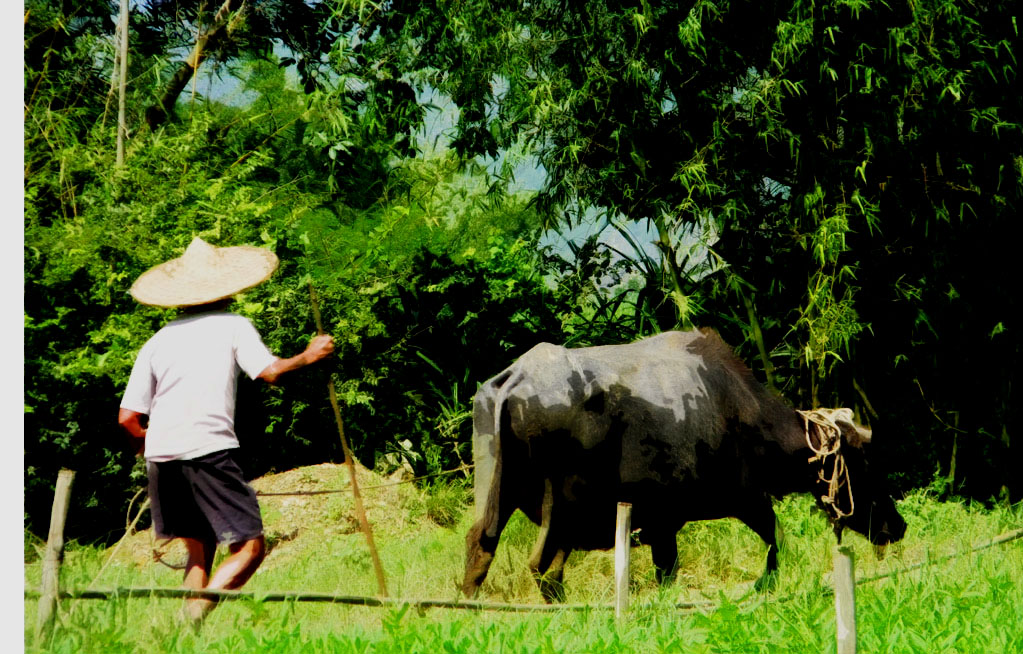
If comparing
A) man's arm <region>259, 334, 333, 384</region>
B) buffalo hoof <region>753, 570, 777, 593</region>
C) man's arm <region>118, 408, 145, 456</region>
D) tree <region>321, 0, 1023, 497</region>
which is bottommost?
buffalo hoof <region>753, 570, 777, 593</region>

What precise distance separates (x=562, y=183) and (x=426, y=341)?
1393mm

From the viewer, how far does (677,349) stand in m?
4.96

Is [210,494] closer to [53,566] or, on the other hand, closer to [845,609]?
[53,566]

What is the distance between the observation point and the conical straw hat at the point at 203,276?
3.82 m

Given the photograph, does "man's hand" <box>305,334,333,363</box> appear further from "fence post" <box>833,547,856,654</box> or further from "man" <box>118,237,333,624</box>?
"fence post" <box>833,547,856,654</box>

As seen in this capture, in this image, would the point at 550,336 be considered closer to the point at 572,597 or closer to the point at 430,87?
the point at 430,87

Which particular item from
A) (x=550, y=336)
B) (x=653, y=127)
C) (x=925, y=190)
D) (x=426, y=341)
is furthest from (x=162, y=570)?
(x=925, y=190)

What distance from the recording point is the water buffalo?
4641 mm

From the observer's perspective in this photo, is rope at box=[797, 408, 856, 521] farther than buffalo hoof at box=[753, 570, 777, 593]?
Yes

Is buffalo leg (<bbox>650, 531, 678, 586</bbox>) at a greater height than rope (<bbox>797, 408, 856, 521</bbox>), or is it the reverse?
rope (<bbox>797, 408, 856, 521</bbox>)

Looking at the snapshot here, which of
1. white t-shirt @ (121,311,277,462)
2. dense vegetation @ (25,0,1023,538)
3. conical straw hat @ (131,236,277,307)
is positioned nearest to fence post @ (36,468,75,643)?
white t-shirt @ (121,311,277,462)

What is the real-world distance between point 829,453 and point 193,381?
114 inches

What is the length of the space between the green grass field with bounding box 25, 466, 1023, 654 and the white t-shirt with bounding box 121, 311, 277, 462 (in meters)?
0.53

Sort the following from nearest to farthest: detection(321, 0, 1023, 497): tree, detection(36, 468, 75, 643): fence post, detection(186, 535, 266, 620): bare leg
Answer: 1. detection(36, 468, 75, 643): fence post
2. detection(186, 535, 266, 620): bare leg
3. detection(321, 0, 1023, 497): tree
